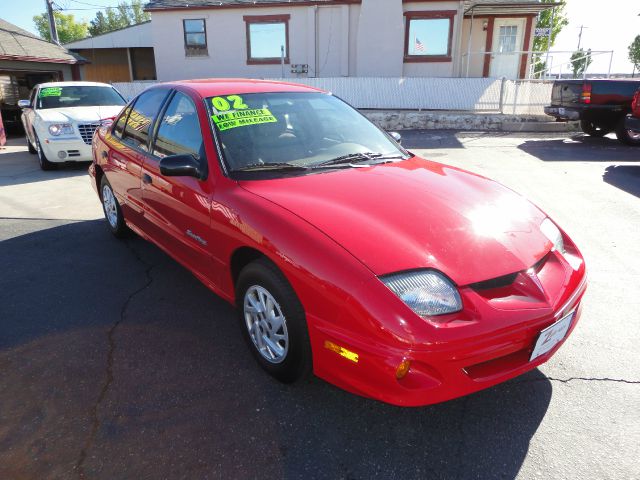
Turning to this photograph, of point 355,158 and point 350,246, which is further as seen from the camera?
point 355,158

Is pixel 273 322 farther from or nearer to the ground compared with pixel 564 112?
nearer to the ground

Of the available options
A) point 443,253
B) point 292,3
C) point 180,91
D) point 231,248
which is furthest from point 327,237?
point 292,3

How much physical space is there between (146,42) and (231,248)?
1107 inches

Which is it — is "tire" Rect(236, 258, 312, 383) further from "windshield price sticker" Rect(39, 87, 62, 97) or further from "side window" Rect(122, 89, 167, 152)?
"windshield price sticker" Rect(39, 87, 62, 97)

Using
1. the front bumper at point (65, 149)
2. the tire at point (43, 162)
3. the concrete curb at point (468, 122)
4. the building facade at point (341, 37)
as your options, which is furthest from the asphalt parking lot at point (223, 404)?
the building facade at point (341, 37)

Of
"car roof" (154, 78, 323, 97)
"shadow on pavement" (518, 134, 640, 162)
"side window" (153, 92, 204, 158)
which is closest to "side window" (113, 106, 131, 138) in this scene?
"car roof" (154, 78, 323, 97)

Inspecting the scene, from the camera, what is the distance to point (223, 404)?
256 centimetres

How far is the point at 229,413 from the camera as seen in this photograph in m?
2.49

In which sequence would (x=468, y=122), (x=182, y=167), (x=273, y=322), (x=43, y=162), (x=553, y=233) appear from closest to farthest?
1. (x=273, y=322)
2. (x=553, y=233)
3. (x=182, y=167)
4. (x=43, y=162)
5. (x=468, y=122)

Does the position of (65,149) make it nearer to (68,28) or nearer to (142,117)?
(142,117)

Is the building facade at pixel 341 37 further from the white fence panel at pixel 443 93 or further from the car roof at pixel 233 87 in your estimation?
the car roof at pixel 233 87

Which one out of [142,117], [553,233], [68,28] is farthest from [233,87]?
[68,28]

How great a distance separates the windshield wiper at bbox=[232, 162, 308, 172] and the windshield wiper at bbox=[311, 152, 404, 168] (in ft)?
0.44

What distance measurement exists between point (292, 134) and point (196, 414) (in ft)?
6.20
